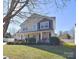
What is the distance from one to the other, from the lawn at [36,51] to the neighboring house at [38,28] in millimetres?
120

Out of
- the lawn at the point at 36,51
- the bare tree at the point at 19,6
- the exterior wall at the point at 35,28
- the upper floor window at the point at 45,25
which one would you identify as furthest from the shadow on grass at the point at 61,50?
the bare tree at the point at 19,6

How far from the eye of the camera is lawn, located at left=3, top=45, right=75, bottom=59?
2.51 metres

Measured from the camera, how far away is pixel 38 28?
2584 mm

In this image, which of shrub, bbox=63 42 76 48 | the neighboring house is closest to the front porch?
the neighboring house

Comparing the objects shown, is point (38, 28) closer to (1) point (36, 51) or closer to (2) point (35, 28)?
(2) point (35, 28)

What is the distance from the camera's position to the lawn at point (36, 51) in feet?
8.23

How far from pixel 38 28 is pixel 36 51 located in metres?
0.33

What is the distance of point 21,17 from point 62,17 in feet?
1.94

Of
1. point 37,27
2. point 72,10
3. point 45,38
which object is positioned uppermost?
point 72,10

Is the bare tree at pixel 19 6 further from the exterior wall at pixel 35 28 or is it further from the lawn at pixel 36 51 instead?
the lawn at pixel 36 51

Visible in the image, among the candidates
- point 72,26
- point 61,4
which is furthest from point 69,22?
point 61,4

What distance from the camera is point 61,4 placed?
8.48ft

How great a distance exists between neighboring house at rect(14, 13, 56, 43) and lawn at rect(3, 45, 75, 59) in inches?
4.7

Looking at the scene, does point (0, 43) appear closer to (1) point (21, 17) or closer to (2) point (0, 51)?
(2) point (0, 51)
